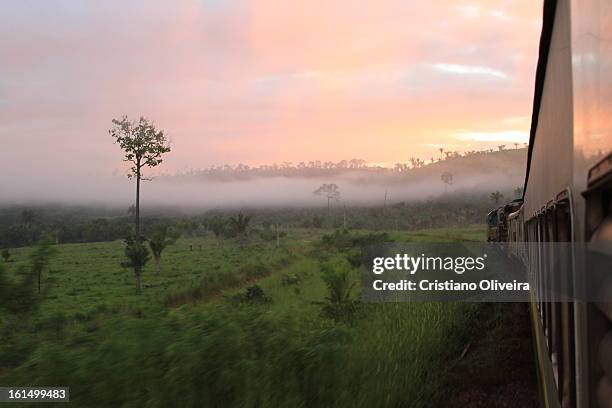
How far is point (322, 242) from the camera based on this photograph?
179 ft

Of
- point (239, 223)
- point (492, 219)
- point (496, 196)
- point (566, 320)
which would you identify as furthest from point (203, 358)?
point (496, 196)

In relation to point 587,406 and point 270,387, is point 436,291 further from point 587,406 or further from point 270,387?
point 587,406

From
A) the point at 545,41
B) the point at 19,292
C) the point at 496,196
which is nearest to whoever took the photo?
the point at 545,41

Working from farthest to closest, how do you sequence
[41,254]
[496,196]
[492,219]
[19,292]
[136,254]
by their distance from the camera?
1. [496,196]
2. [492,219]
3. [136,254]
4. [19,292]
5. [41,254]

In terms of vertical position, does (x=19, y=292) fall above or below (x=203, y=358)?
above

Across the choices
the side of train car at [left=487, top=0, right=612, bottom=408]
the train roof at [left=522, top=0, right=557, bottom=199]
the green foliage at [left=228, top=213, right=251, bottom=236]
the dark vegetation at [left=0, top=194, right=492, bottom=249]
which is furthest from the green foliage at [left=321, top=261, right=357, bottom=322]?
the green foliage at [left=228, top=213, right=251, bottom=236]

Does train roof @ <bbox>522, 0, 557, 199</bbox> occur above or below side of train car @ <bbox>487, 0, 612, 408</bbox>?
above

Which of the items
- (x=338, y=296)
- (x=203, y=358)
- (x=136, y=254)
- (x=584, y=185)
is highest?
(x=584, y=185)

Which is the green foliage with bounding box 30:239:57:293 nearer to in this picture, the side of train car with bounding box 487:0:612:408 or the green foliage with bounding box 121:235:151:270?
the side of train car with bounding box 487:0:612:408

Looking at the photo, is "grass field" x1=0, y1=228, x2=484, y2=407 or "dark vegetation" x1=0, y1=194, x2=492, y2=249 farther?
"dark vegetation" x1=0, y1=194, x2=492, y2=249

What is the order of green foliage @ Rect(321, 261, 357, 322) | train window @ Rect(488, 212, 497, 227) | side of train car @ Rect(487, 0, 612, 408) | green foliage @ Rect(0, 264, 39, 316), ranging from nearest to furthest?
side of train car @ Rect(487, 0, 612, 408) → green foliage @ Rect(0, 264, 39, 316) → green foliage @ Rect(321, 261, 357, 322) → train window @ Rect(488, 212, 497, 227)

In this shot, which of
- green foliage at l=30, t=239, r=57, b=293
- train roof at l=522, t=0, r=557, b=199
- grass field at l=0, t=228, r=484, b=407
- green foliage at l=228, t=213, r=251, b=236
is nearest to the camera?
train roof at l=522, t=0, r=557, b=199

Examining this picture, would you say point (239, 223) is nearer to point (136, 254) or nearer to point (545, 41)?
point (136, 254)

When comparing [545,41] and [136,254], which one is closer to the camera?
[545,41]
